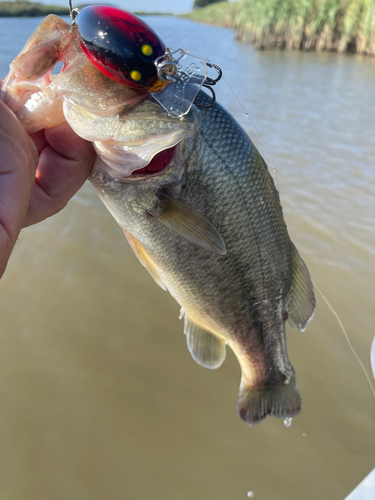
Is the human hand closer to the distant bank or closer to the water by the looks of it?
the water

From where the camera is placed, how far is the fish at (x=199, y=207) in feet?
3.48

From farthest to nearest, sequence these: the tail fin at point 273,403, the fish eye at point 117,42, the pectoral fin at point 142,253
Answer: the tail fin at point 273,403 < the pectoral fin at point 142,253 < the fish eye at point 117,42

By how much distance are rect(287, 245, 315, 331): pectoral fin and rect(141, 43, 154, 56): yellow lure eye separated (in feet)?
3.78

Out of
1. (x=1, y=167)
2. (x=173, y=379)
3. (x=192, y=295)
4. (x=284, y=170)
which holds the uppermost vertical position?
(x=1, y=167)

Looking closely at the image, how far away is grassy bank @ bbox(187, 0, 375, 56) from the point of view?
50.9ft

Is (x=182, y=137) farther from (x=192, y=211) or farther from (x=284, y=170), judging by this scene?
(x=284, y=170)

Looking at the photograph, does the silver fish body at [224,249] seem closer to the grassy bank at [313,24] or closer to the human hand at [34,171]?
the human hand at [34,171]

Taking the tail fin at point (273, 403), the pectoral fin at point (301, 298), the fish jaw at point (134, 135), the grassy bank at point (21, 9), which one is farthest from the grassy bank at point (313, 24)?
the grassy bank at point (21, 9)

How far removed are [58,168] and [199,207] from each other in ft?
1.92

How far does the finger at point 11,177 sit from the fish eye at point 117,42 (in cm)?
30

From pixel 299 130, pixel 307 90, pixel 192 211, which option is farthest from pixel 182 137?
pixel 307 90

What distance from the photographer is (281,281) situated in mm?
1640

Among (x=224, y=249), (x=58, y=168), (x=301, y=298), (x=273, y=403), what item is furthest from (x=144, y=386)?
(x=58, y=168)

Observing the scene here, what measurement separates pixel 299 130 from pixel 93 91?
21.2 ft
